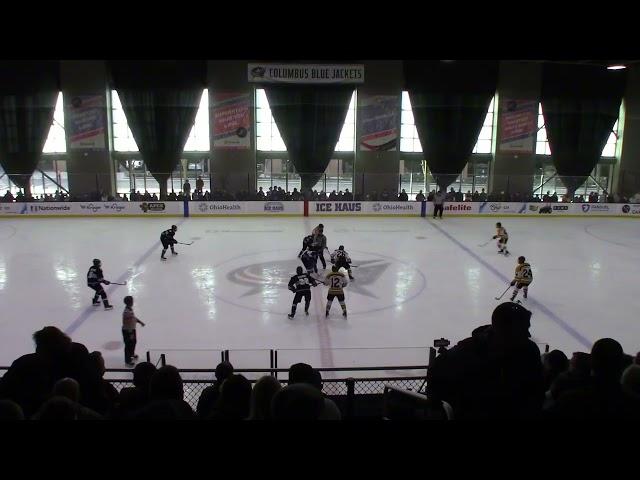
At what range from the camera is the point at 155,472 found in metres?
1.57

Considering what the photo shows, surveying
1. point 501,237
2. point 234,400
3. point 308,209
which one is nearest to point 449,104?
point 308,209

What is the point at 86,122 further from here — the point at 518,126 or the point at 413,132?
the point at 518,126

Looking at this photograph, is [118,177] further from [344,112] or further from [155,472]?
[155,472]

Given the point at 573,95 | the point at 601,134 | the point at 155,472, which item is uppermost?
the point at 573,95

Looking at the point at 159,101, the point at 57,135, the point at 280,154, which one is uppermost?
the point at 159,101

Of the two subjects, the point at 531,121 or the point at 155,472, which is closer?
the point at 155,472

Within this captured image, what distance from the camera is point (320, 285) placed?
13445 mm

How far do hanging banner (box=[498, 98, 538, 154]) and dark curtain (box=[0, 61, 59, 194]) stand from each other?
2091 cm

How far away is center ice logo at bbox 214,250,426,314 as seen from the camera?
11953 millimetres

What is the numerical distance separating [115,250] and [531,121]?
67.4ft

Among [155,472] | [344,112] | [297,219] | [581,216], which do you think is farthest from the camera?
[344,112]

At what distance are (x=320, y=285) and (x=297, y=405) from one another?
11.2 m

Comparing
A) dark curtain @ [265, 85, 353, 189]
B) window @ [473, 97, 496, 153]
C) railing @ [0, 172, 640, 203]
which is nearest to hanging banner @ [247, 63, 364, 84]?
dark curtain @ [265, 85, 353, 189]

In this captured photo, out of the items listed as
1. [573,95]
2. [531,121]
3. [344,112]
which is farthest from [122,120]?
[573,95]
